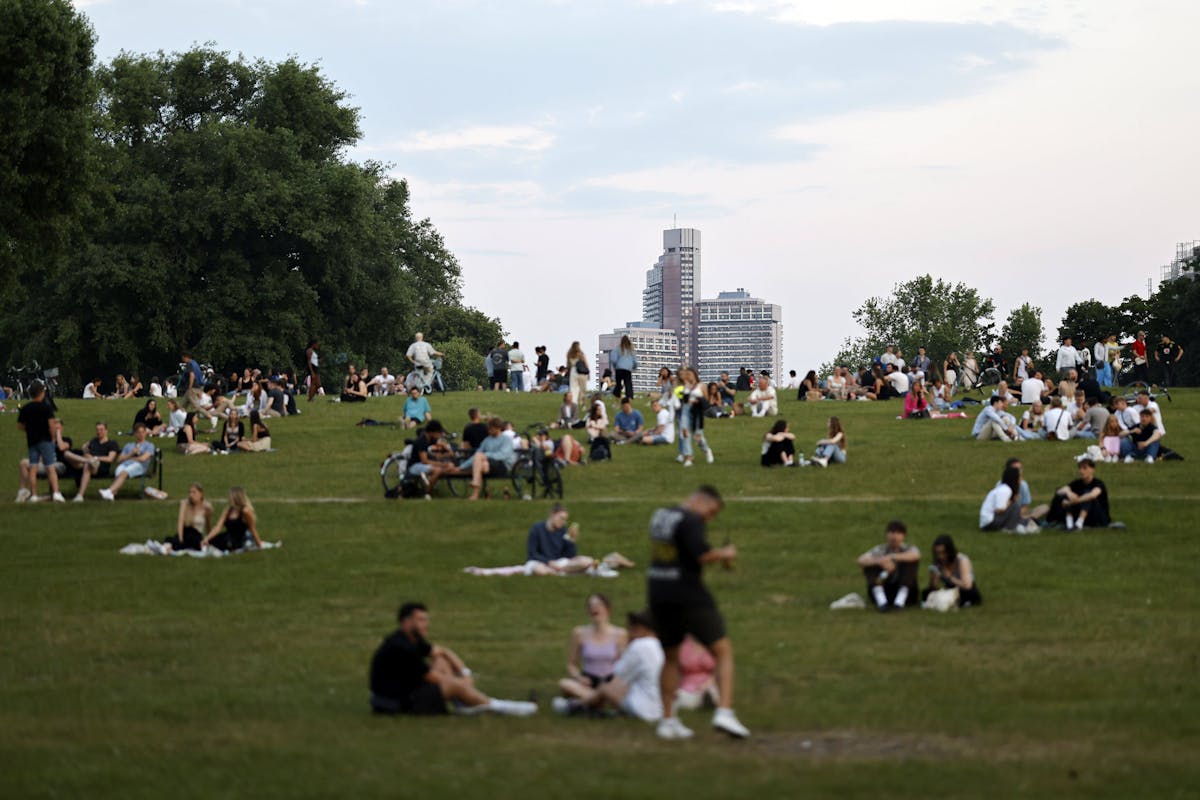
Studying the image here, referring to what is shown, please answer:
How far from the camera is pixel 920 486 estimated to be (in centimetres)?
2939

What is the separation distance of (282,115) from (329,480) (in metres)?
41.3

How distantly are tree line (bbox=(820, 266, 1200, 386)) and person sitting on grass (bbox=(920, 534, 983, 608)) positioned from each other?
7168 centimetres

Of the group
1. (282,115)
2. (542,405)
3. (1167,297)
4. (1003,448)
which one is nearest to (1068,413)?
(1003,448)

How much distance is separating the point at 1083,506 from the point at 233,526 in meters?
12.8

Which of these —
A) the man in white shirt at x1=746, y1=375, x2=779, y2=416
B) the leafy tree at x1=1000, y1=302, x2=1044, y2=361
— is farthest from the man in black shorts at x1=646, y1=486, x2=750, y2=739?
the leafy tree at x1=1000, y1=302, x2=1044, y2=361

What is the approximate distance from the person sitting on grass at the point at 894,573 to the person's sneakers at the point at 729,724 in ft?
23.8

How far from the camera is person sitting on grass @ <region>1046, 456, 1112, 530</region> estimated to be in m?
24.3

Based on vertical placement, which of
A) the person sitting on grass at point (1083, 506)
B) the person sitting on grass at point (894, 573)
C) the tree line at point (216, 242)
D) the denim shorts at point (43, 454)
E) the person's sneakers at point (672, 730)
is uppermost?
the tree line at point (216, 242)

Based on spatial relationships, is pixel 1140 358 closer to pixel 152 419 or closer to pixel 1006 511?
pixel 1006 511

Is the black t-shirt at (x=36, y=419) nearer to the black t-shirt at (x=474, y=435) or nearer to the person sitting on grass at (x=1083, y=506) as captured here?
the black t-shirt at (x=474, y=435)

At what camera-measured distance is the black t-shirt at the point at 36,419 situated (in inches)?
1120

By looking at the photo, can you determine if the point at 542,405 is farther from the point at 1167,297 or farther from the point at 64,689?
the point at 1167,297

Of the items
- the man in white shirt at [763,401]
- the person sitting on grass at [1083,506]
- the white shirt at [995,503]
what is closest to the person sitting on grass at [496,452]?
the white shirt at [995,503]

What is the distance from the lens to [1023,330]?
138 metres
